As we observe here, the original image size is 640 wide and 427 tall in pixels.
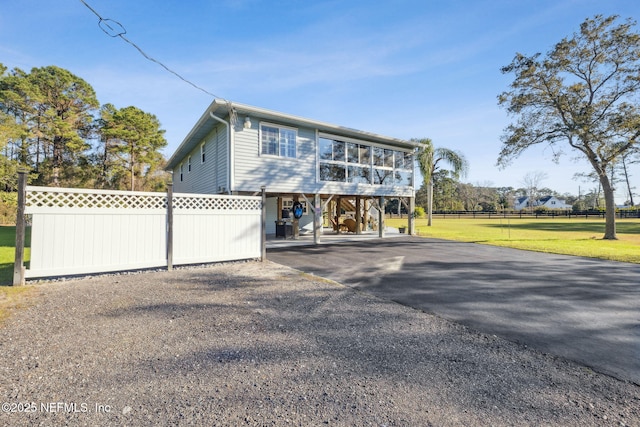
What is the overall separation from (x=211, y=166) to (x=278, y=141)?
3031 millimetres

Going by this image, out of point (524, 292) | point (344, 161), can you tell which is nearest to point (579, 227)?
point (344, 161)

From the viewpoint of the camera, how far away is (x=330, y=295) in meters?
4.65

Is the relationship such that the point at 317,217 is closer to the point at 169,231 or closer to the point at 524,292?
the point at 169,231

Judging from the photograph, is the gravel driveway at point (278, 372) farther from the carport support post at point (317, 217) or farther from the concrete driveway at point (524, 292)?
the carport support post at point (317, 217)

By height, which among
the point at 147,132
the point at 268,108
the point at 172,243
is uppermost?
the point at 147,132

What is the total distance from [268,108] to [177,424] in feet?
30.8

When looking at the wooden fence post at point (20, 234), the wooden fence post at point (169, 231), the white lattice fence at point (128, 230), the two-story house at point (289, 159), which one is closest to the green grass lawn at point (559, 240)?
the two-story house at point (289, 159)

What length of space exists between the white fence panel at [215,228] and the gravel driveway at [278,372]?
263cm

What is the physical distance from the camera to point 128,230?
5.84 m

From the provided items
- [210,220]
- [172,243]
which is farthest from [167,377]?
[210,220]

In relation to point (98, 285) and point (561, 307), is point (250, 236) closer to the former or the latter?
point (98, 285)

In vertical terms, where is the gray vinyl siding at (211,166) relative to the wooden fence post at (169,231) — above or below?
above

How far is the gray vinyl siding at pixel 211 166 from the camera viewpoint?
398 inches

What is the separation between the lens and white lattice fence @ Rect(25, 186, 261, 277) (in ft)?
16.5
